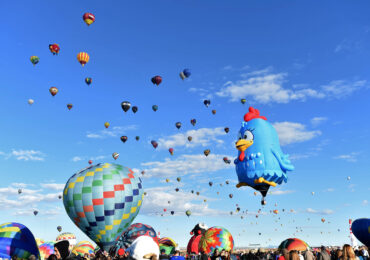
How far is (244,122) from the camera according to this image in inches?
796

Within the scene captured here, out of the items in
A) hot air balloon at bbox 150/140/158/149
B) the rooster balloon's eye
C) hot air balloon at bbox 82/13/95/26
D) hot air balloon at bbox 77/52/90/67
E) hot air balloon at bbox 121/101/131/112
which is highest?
hot air balloon at bbox 82/13/95/26

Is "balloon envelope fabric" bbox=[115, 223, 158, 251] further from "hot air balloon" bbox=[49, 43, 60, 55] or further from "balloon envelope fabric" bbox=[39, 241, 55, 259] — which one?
"hot air balloon" bbox=[49, 43, 60, 55]

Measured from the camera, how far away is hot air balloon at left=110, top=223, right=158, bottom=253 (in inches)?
823

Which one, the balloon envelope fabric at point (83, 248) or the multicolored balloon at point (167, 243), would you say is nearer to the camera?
the balloon envelope fabric at point (83, 248)

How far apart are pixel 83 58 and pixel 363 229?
23613mm

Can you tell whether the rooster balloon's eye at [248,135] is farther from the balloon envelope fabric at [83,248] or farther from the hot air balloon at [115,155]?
the hot air balloon at [115,155]

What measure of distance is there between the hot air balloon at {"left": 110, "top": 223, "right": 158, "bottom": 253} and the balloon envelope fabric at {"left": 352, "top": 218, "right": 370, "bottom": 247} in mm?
12171

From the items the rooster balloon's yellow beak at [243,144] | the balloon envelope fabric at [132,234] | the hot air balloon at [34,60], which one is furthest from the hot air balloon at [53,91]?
the rooster balloon's yellow beak at [243,144]

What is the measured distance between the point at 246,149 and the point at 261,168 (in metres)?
1.26

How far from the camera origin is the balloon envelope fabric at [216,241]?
20.7m

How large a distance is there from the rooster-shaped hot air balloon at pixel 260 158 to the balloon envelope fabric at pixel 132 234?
6.37 m

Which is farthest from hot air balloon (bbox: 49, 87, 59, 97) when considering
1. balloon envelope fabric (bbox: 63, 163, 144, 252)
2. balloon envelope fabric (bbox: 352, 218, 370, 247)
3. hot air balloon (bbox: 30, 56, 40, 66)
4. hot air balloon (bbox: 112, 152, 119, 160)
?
balloon envelope fabric (bbox: 352, 218, 370, 247)

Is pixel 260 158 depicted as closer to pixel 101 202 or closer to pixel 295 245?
pixel 295 245

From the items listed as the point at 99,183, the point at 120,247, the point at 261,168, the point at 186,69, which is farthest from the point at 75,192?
the point at 186,69
